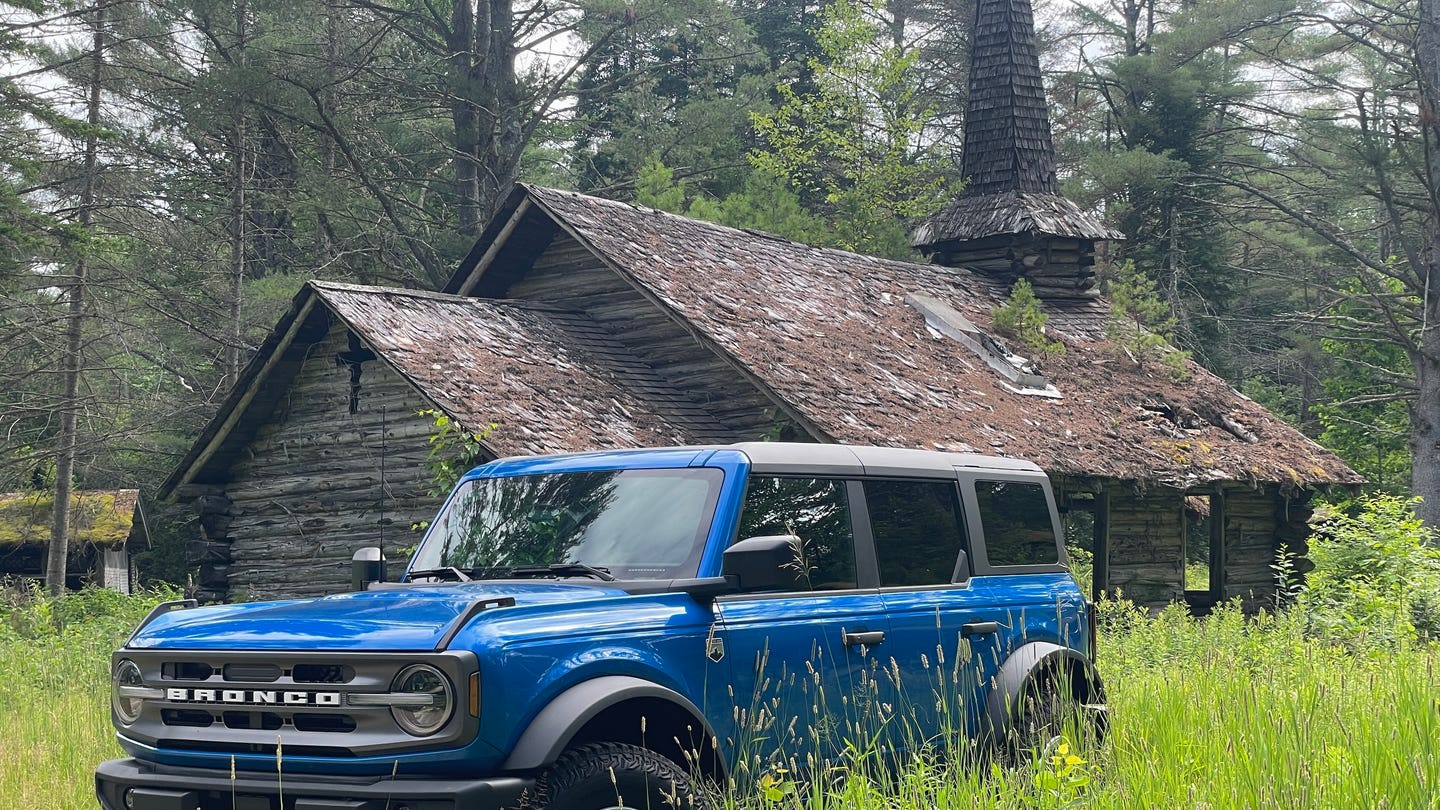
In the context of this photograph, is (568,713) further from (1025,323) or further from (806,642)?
(1025,323)

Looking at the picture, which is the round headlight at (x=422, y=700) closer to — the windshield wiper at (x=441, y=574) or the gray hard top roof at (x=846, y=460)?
the windshield wiper at (x=441, y=574)

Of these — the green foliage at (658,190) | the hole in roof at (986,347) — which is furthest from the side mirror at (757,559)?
the green foliage at (658,190)

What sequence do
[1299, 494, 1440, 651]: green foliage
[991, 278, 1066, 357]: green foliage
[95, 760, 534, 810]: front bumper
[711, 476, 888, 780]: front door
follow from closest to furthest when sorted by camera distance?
[95, 760, 534, 810]: front bumper
[711, 476, 888, 780]: front door
[1299, 494, 1440, 651]: green foliage
[991, 278, 1066, 357]: green foliage

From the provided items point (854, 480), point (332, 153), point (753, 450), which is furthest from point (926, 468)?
point (332, 153)

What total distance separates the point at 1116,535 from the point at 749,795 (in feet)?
58.3

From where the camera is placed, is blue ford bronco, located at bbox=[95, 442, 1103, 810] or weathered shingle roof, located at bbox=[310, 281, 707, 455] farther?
weathered shingle roof, located at bbox=[310, 281, 707, 455]

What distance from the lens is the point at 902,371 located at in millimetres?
19016

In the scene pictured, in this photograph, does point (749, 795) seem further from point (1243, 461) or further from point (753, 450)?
point (1243, 461)

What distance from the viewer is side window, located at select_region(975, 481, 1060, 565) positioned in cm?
742

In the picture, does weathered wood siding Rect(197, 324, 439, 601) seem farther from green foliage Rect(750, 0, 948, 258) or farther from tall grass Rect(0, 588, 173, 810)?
green foliage Rect(750, 0, 948, 258)

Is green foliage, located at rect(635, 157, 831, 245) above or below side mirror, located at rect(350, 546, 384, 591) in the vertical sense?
above

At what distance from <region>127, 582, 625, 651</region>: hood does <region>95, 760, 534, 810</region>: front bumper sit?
17.3 inches

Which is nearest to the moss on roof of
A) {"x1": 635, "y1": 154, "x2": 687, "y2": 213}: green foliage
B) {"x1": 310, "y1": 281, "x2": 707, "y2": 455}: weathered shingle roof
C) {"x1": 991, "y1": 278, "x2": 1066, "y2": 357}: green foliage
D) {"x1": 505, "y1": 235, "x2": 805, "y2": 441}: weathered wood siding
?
{"x1": 635, "y1": 154, "x2": 687, "y2": 213}: green foliage

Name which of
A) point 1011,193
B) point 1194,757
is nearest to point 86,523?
point 1011,193
